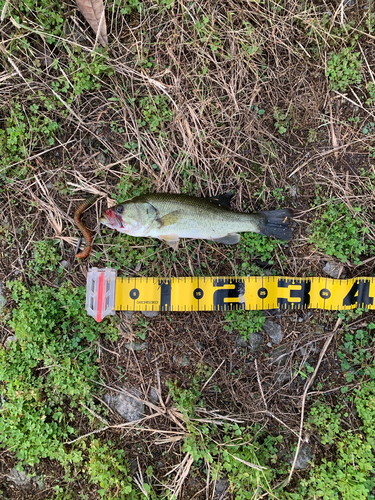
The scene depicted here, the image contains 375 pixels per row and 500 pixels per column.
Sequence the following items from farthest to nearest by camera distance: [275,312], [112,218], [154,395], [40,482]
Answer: [275,312] < [154,395] < [40,482] < [112,218]

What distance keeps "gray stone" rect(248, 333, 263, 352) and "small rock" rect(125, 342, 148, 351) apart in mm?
1349

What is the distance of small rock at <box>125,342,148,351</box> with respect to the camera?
391 cm

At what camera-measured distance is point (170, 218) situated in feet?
11.5

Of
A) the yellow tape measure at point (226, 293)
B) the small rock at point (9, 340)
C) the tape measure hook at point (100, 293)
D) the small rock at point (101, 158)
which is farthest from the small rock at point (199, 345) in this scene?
the small rock at point (101, 158)

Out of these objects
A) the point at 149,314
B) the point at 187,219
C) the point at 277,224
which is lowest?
the point at 149,314

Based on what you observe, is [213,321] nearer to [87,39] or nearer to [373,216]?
[373,216]

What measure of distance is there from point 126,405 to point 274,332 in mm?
2095

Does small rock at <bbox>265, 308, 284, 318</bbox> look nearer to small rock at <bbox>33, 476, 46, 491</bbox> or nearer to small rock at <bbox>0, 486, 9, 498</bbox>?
small rock at <bbox>33, 476, 46, 491</bbox>

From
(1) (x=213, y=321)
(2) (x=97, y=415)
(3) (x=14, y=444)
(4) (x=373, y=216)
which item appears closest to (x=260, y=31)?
(4) (x=373, y=216)

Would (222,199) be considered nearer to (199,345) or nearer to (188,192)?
(188,192)

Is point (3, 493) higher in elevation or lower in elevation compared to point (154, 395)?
lower

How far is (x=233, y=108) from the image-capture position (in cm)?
398

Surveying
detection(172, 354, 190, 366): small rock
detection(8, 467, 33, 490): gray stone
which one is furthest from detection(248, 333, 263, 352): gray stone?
detection(8, 467, 33, 490): gray stone

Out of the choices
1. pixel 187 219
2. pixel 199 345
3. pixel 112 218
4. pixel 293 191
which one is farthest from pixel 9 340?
pixel 293 191
